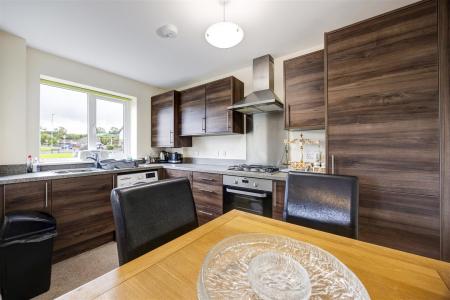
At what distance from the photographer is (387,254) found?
2.19ft

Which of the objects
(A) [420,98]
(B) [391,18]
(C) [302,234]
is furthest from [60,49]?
(A) [420,98]

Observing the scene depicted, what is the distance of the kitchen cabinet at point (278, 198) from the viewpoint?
1.79 m

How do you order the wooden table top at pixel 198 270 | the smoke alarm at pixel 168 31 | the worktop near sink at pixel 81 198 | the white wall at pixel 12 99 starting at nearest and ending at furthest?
the wooden table top at pixel 198 270, the worktop near sink at pixel 81 198, the smoke alarm at pixel 168 31, the white wall at pixel 12 99

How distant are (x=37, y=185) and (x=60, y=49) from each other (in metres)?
1.59

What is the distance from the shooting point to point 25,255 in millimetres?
1367

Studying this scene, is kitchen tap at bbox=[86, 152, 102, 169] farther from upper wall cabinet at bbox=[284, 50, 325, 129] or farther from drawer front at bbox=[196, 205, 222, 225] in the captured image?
upper wall cabinet at bbox=[284, 50, 325, 129]

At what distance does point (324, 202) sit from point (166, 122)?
2.73 metres

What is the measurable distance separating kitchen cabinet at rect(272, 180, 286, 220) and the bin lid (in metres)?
1.97

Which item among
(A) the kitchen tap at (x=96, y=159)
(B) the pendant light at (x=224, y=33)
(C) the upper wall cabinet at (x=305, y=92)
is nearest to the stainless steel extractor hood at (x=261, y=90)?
(C) the upper wall cabinet at (x=305, y=92)

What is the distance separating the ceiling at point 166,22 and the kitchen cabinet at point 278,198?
1.56m

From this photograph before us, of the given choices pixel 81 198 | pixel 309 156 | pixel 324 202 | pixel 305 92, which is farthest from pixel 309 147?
pixel 81 198

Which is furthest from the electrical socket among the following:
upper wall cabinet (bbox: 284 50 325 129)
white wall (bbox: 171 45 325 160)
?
upper wall cabinet (bbox: 284 50 325 129)

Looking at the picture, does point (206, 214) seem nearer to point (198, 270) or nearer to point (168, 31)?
point (198, 270)

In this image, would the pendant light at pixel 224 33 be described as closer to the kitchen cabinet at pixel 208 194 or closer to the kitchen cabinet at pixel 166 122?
the kitchen cabinet at pixel 208 194
